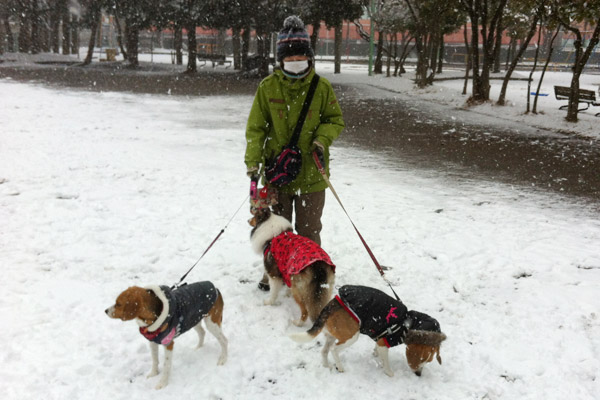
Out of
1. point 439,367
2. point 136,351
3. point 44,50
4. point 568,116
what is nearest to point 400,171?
point 439,367

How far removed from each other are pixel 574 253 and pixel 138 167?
701 centimetres

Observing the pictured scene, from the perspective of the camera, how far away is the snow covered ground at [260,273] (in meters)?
3.10

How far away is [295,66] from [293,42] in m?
0.20

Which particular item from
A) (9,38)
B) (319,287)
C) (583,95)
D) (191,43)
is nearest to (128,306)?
(319,287)

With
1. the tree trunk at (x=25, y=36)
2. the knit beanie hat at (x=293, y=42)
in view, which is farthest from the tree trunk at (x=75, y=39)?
the knit beanie hat at (x=293, y=42)

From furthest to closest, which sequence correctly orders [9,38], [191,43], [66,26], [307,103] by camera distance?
1. [9,38]
2. [66,26]
3. [191,43]
4. [307,103]

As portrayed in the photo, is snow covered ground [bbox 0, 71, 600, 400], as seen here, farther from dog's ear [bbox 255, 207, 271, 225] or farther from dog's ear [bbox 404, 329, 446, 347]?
dog's ear [bbox 255, 207, 271, 225]

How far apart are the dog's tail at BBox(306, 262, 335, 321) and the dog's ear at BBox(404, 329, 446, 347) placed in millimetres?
721

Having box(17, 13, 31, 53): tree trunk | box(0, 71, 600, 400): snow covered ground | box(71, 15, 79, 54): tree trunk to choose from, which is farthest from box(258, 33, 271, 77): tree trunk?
box(17, 13, 31, 53): tree trunk

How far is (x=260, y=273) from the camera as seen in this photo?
4652 mm

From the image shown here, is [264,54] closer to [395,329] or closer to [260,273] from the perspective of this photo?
[260,273]

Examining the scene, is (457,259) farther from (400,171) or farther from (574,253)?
(400,171)

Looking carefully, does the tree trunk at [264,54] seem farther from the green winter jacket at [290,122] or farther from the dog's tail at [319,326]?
the dog's tail at [319,326]

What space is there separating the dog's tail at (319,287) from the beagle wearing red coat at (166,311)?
0.73 meters
